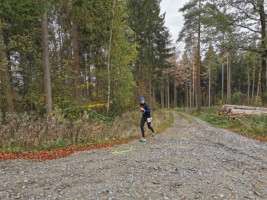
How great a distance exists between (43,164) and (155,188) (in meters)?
3.34

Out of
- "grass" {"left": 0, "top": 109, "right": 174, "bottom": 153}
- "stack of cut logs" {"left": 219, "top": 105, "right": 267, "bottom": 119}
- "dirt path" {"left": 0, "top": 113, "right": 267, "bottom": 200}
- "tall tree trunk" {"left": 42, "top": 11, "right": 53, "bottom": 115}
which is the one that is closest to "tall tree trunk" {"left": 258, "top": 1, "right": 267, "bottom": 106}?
"stack of cut logs" {"left": 219, "top": 105, "right": 267, "bottom": 119}

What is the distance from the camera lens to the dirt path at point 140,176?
267 centimetres

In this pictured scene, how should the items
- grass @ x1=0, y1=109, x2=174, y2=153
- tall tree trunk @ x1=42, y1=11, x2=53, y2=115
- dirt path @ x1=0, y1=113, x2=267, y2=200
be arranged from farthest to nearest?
tall tree trunk @ x1=42, y1=11, x2=53, y2=115 → grass @ x1=0, y1=109, x2=174, y2=153 → dirt path @ x1=0, y1=113, x2=267, y2=200

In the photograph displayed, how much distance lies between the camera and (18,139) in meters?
5.45

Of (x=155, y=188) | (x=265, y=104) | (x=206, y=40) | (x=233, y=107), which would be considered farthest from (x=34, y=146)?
(x=265, y=104)

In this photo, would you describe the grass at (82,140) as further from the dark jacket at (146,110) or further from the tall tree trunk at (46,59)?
the tall tree trunk at (46,59)

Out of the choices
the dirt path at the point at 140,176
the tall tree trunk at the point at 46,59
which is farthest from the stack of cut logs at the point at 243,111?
the tall tree trunk at the point at 46,59

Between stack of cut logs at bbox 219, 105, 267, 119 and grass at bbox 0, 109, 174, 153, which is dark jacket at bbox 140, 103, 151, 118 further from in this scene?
stack of cut logs at bbox 219, 105, 267, 119

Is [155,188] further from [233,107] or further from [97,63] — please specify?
[233,107]

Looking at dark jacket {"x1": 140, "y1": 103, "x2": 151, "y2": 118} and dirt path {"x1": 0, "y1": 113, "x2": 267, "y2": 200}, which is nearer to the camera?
dirt path {"x1": 0, "y1": 113, "x2": 267, "y2": 200}

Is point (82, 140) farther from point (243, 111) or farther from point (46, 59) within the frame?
point (243, 111)

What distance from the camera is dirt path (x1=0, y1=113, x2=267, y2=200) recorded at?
105 inches

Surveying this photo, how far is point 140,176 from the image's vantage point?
11.0 feet

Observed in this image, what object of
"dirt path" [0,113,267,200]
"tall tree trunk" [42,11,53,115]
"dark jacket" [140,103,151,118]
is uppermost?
"tall tree trunk" [42,11,53,115]
